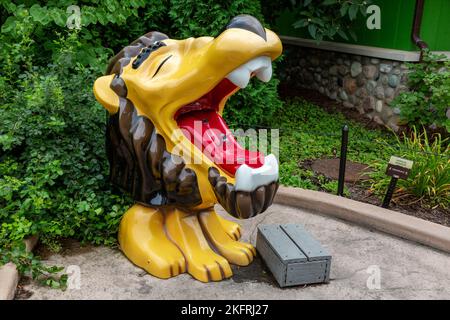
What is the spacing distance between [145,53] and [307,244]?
1652 mm

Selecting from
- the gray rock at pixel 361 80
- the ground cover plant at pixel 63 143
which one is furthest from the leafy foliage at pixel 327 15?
the ground cover plant at pixel 63 143

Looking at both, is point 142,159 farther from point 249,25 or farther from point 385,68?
point 385,68

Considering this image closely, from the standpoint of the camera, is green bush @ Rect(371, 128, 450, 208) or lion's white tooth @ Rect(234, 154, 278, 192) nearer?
lion's white tooth @ Rect(234, 154, 278, 192)

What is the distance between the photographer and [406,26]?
6.91 m

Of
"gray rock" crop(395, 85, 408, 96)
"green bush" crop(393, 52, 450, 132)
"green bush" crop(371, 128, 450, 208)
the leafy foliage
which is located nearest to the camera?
"green bush" crop(371, 128, 450, 208)

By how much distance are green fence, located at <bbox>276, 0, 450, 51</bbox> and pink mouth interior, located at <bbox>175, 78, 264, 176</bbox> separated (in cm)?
490

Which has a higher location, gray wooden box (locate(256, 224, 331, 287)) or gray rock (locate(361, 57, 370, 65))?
gray rock (locate(361, 57, 370, 65))

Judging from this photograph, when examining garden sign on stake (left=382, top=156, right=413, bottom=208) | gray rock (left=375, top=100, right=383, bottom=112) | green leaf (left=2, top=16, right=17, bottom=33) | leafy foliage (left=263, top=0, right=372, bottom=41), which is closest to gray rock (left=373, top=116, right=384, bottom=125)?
gray rock (left=375, top=100, right=383, bottom=112)

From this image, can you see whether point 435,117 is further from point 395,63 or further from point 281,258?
point 281,258

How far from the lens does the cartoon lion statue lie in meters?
2.56

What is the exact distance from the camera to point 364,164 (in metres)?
5.65

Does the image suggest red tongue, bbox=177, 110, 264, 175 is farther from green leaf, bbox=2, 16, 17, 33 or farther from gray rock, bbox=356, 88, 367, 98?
gray rock, bbox=356, 88, 367, 98

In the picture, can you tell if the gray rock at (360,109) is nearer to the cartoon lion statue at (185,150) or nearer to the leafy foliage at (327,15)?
the leafy foliage at (327,15)

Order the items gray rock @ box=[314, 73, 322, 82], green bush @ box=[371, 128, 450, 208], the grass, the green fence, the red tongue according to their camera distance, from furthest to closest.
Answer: gray rock @ box=[314, 73, 322, 82], the green fence, the grass, green bush @ box=[371, 128, 450, 208], the red tongue
